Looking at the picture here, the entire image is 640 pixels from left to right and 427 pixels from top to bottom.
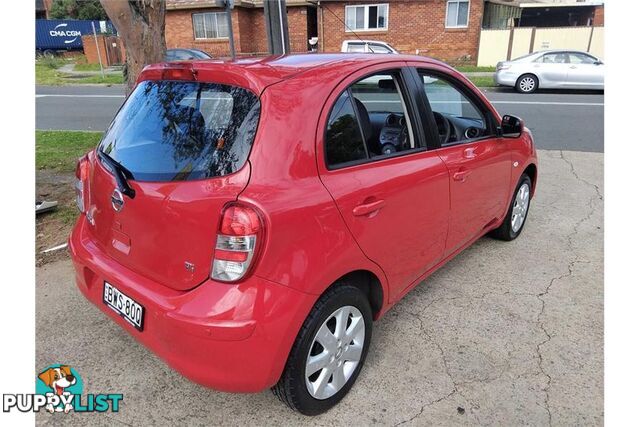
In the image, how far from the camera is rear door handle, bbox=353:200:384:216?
2159 mm

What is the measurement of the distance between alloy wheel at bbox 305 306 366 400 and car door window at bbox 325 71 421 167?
0.78 meters

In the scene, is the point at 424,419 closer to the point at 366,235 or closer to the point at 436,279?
the point at 366,235

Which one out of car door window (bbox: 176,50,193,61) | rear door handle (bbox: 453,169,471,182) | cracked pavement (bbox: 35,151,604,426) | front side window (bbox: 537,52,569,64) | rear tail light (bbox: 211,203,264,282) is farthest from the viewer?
car door window (bbox: 176,50,193,61)

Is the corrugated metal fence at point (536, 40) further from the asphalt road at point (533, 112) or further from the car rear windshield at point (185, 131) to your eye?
the car rear windshield at point (185, 131)

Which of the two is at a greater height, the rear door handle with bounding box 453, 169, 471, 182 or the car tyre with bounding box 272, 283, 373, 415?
the rear door handle with bounding box 453, 169, 471, 182

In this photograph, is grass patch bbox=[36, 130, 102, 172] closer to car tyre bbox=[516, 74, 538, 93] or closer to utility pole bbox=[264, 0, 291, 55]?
utility pole bbox=[264, 0, 291, 55]

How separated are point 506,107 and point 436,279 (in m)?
9.82

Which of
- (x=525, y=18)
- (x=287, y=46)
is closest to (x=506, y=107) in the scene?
(x=287, y=46)

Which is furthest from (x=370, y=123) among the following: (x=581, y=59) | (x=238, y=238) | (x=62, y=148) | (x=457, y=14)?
(x=457, y=14)

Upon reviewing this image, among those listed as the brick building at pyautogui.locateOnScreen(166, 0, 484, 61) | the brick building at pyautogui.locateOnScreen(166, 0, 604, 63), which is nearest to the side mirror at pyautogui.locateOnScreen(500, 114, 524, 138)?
the brick building at pyautogui.locateOnScreen(166, 0, 484, 61)

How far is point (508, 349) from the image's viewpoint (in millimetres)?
2777

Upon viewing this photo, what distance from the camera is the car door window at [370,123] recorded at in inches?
85.5

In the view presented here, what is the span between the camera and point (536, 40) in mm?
20188

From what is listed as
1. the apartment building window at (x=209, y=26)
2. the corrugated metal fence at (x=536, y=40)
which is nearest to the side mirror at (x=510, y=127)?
the corrugated metal fence at (x=536, y=40)
